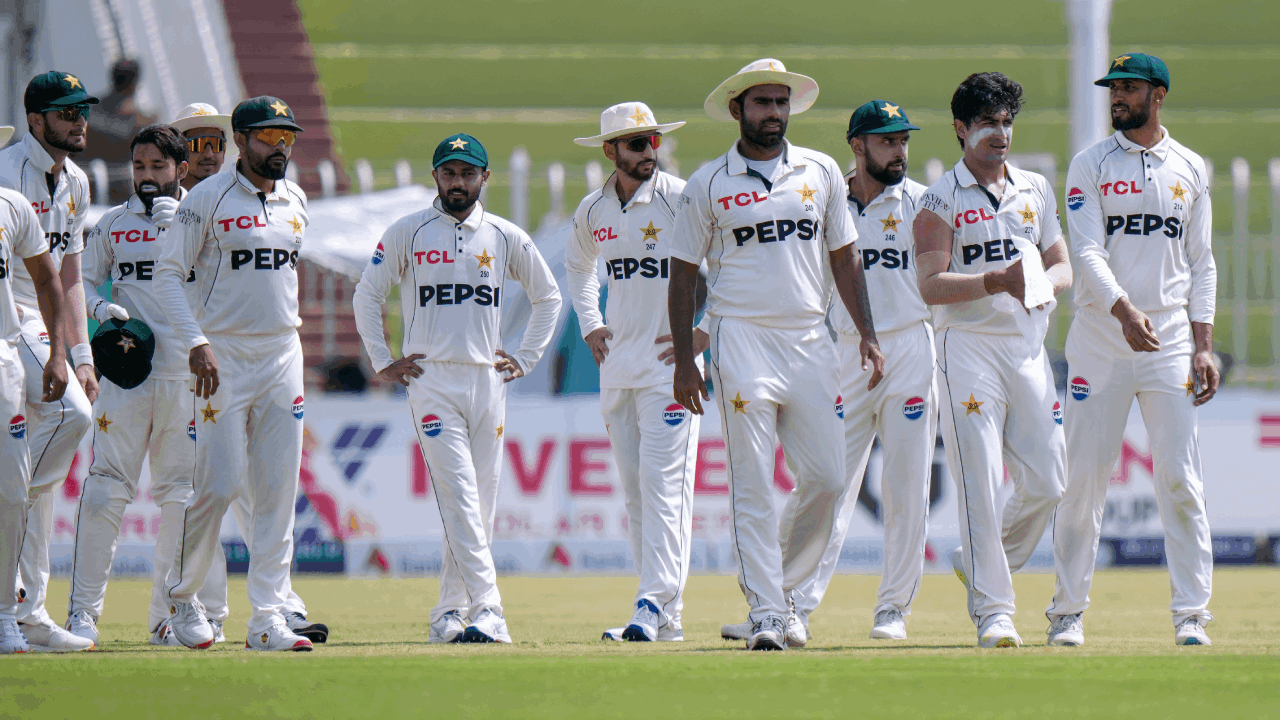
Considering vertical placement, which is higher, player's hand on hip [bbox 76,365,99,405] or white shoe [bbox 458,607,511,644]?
player's hand on hip [bbox 76,365,99,405]

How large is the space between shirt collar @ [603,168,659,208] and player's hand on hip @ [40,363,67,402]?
8.92 feet

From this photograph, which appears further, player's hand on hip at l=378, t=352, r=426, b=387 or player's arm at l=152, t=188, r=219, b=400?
player's hand on hip at l=378, t=352, r=426, b=387

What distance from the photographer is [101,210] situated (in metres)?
13.7

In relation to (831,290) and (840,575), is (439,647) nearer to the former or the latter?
(831,290)

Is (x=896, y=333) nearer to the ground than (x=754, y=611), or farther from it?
farther from it

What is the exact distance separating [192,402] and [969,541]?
3.79m

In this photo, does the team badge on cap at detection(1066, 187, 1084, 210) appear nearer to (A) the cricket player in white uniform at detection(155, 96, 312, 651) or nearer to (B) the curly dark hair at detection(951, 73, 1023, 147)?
(B) the curly dark hair at detection(951, 73, 1023, 147)

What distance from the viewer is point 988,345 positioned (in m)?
7.01

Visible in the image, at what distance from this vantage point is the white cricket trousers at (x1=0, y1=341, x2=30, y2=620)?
675cm

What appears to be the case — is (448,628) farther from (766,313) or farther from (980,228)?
(980,228)

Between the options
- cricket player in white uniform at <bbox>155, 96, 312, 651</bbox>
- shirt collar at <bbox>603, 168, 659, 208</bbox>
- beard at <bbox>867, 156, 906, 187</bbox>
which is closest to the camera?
cricket player in white uniform at <bbox>155, 96, 312, 651</bbox>

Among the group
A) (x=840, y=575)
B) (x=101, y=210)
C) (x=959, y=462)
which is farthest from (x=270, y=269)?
(x=101, y=210)

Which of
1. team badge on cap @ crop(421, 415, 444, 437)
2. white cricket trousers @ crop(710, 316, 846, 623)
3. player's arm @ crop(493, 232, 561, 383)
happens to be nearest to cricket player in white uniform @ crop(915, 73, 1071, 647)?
white cricket trousers @ crop(710, 316, 846, 623)

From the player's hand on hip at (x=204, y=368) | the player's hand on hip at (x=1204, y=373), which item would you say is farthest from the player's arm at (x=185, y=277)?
the player's hand on hip at (x=1204, y=373)
